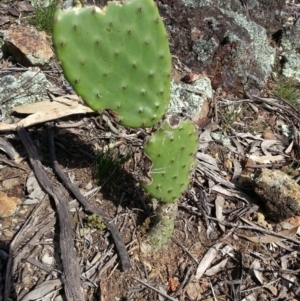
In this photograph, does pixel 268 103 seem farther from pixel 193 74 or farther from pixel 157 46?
pixel 157 46

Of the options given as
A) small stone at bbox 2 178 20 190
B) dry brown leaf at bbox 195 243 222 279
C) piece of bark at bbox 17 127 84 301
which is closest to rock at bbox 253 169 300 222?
dry brown leaf at bbox 195 243 222 279

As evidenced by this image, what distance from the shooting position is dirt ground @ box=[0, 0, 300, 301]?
2.05 m

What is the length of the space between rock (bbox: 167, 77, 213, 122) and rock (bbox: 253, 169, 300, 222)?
0.63 m

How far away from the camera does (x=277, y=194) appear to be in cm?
232

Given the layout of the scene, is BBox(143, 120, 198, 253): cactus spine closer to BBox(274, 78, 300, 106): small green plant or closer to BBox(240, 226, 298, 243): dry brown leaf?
BBox(240, 226, 298, 243): dry brown leaf

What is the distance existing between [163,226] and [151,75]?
72 centimetres

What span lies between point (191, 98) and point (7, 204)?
4.12 ft

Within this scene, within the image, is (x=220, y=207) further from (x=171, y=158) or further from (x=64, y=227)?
(x=64, y=227)

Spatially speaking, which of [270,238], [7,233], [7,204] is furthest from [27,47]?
[270,238]

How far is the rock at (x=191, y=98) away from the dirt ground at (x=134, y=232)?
24cm

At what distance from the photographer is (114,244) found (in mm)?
2135

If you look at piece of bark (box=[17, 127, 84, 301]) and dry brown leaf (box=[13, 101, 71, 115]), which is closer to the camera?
piece of bark (box=[17, 127, 84, 301])

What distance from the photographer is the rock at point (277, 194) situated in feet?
7.56

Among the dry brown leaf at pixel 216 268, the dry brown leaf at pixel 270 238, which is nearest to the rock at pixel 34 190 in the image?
the dry brown leaf at pixel 216 268
